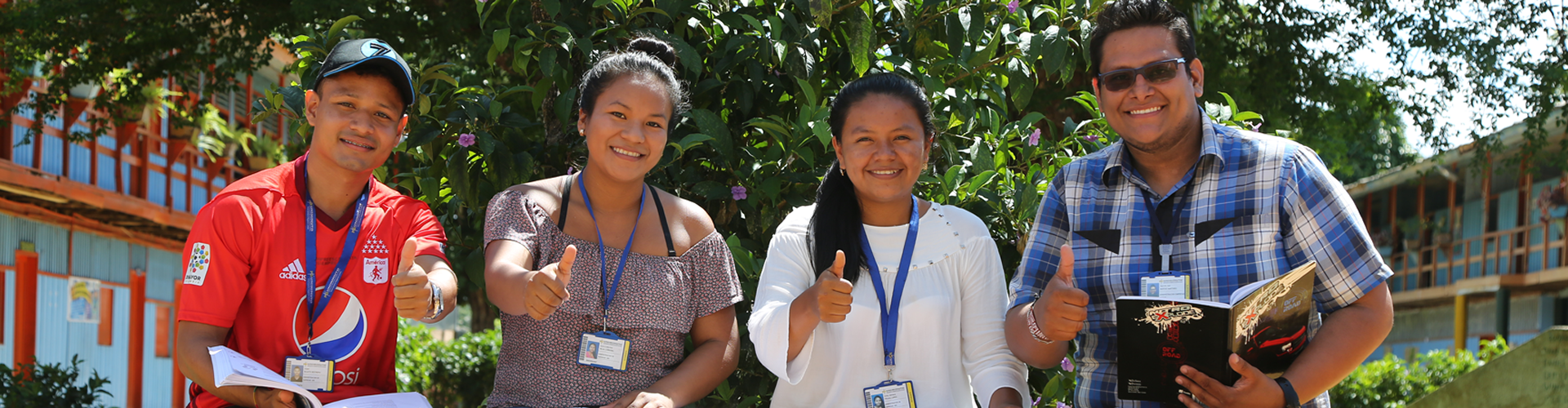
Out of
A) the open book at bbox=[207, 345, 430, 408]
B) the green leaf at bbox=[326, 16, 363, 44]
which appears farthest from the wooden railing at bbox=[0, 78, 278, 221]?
the open book at bbox=[207, 345, 430, 408]

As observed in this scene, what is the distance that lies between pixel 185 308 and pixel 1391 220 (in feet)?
83.2

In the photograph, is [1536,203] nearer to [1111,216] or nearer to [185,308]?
[1111,216]

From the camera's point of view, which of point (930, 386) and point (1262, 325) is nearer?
point (1262, 325)

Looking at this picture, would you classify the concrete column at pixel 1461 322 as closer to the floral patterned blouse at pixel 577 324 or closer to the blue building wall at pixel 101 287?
the blue building wall at pixel 101 287

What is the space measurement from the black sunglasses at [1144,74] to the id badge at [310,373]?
1.90m

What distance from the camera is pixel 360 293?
271 cm

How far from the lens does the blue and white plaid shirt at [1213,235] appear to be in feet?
7.63

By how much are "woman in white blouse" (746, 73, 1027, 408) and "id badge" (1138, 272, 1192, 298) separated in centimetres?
42

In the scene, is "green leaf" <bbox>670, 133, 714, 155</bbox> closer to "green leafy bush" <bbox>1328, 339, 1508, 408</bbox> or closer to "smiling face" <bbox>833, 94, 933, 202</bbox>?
"smiling face" <bbox>833, 94, 933, 202</bbox>

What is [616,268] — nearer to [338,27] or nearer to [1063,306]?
[1063,306]

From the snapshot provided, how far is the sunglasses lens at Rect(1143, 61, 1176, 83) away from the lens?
8.17 feet

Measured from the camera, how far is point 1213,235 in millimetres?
2398

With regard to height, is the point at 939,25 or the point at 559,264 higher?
the point at 939,25

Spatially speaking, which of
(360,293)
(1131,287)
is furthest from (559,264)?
(1131,287)
